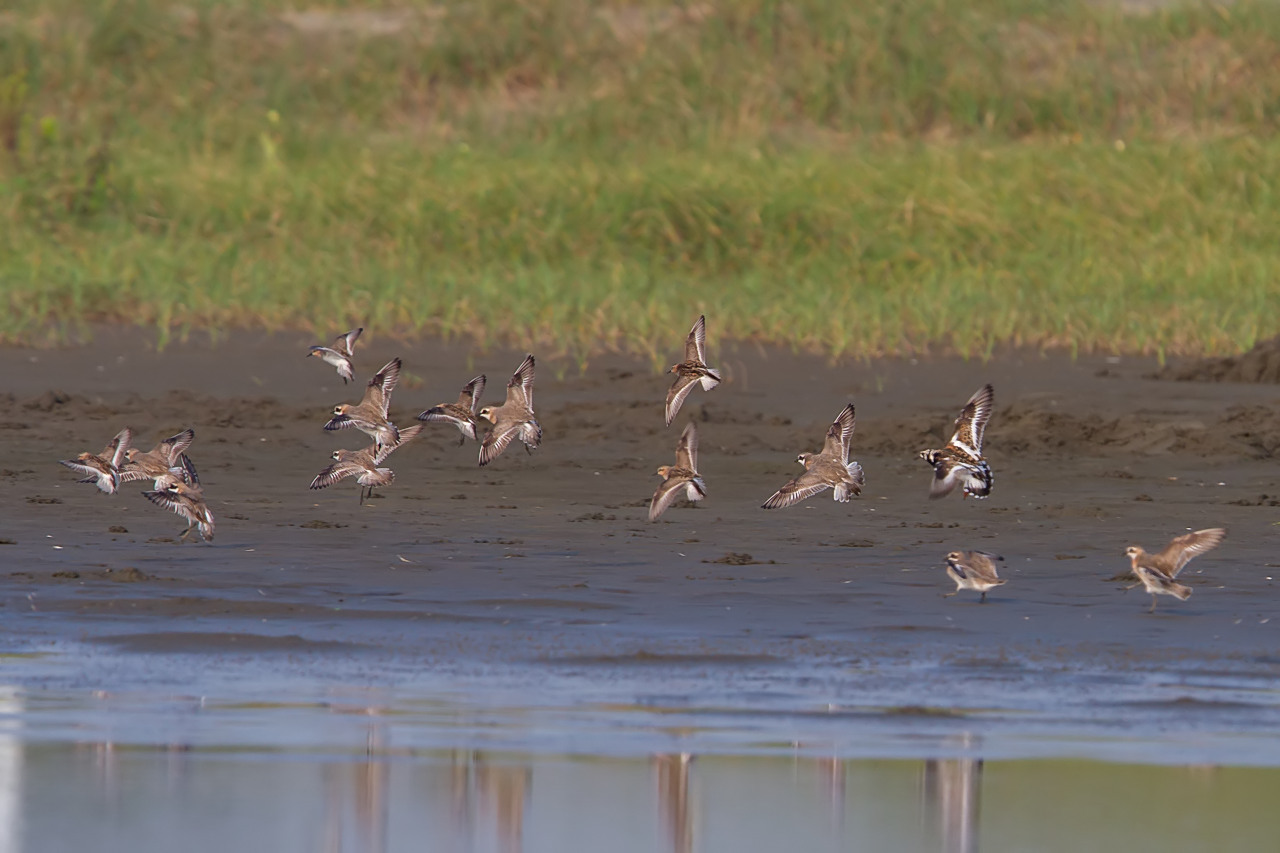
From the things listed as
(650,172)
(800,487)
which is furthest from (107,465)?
(650,172)

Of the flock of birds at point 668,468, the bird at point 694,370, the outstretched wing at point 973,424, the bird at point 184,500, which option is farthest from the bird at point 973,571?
the bird at point 184,500

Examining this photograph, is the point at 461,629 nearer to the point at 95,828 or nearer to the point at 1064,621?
the point at 1064,621

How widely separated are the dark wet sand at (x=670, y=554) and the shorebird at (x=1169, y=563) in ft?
0.44

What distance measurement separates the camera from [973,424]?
9266 millimetres

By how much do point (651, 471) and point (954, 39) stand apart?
13804 mm

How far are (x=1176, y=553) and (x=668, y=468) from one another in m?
1.92

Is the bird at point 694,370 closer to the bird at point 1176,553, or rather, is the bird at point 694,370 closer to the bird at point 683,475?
the bird at point 683,475

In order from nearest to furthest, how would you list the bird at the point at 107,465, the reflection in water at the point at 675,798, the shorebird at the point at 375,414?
1. the reflection in water at the point at 675,798
2. the bird at the point at 107,465
3. the shorebird at the point at 375,414

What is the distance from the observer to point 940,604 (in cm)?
854

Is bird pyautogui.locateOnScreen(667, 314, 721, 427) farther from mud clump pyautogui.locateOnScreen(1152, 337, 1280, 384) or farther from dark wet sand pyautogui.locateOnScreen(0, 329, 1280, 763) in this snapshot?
mud clump pyautogui.locateOnScreen(1152, 337, 1280, 384)

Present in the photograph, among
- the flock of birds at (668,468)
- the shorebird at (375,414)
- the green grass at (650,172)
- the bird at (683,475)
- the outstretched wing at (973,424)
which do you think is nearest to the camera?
the flock of birds at (668,468)

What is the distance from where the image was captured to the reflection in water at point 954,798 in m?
5.58

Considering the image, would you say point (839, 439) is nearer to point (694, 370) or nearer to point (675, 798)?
point (694, 370)

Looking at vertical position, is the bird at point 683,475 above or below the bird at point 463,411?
below
